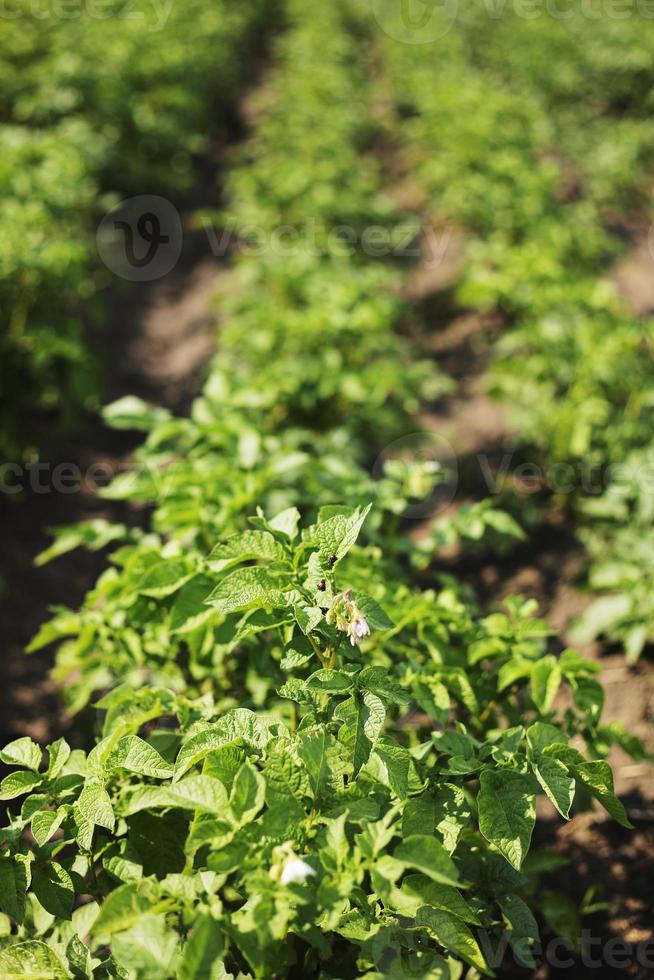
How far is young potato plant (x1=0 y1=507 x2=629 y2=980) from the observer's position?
1.13m

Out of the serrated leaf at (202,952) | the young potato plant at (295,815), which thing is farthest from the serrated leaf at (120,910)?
the serrated leaf at (202,952)

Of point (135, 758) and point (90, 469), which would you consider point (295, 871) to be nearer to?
point (135, 758)

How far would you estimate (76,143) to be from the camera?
4.66 m

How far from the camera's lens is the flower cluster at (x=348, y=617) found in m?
1.24

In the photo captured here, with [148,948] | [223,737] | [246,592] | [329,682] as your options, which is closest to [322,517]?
[246,592]

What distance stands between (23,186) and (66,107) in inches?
78.5

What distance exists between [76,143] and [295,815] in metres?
4.66

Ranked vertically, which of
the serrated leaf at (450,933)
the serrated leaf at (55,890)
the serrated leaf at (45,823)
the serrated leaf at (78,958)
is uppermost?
the serrated leaf at (450,933)

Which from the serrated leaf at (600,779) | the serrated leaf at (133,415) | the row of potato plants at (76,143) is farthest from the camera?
the row of potato plants at (76,143)

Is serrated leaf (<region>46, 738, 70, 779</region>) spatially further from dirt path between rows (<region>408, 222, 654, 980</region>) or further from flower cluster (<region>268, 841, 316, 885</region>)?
dirt path between rows (<region>408, 222, 654, 980</region>)

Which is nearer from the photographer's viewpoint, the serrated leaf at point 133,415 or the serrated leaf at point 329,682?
the serrated leaf at point 329,682

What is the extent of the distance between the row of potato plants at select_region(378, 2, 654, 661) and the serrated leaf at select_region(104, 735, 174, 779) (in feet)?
5.87

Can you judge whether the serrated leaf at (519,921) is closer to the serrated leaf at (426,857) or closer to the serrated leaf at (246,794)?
the serrated leaf at (426,857)

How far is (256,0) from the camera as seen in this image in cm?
1209
